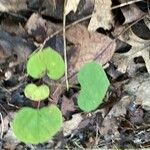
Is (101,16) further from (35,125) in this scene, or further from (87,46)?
(35,125)

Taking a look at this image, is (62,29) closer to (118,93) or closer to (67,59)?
(67,59)

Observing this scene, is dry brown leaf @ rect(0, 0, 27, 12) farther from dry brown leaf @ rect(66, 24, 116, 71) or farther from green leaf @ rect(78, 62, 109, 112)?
green leaf @ rect(78, 62, 109, 112)

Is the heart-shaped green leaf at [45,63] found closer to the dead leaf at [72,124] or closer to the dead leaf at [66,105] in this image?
the dead leaf at [66,105]

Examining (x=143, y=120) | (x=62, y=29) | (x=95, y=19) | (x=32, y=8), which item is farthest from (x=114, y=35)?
(x=143, y=120)

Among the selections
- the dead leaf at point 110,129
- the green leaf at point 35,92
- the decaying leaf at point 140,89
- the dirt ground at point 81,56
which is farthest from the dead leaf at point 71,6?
the dead leaf at point 110,129

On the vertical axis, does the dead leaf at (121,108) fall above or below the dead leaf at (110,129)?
above

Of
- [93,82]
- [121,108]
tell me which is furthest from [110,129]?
[93,82]
